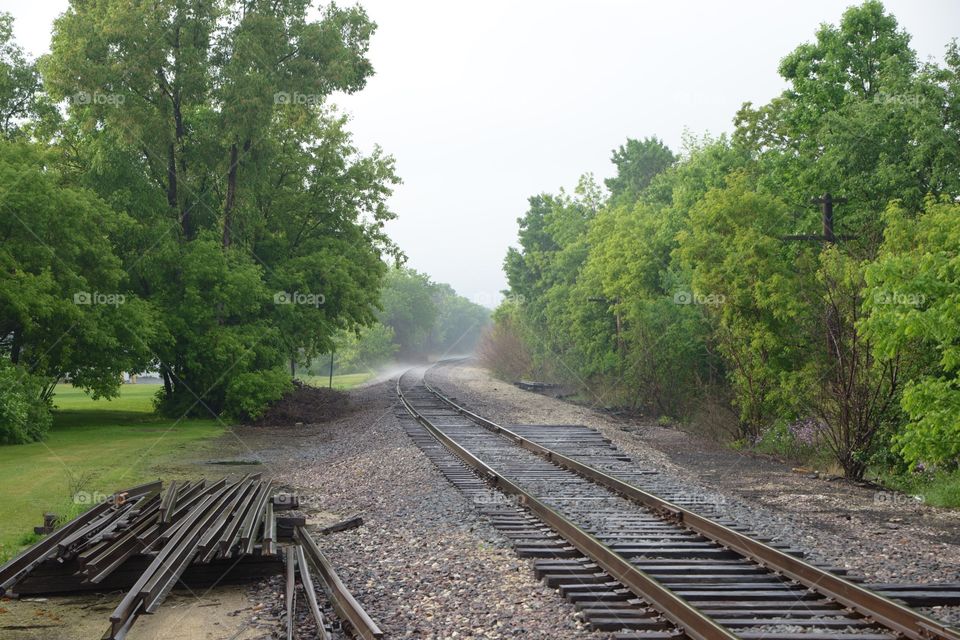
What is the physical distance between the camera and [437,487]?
14.2 meters

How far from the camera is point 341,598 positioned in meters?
7.50

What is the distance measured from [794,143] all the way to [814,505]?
2785 cm

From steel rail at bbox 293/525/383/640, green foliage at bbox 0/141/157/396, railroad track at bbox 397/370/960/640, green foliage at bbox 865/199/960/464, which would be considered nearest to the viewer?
steel rail at bbox 293/525/383/640

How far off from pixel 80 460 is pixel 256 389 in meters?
8.72

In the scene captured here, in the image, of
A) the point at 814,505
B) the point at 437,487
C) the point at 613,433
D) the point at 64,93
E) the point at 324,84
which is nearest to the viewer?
the point at 814,505

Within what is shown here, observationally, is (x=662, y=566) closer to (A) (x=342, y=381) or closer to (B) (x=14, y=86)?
(B) (x=14, y=86)

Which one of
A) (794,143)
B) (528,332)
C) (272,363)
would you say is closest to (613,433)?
(272,363)

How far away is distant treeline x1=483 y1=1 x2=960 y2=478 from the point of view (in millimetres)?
15094

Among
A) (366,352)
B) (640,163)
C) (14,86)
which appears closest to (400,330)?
(366,352)

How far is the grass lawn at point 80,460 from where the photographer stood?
1312 cm

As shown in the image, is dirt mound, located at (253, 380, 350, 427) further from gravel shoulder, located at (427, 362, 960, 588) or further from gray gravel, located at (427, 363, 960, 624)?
gray gravel, located at (427, 363, 960, 624)

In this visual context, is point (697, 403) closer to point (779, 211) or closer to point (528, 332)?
point (779, 211)

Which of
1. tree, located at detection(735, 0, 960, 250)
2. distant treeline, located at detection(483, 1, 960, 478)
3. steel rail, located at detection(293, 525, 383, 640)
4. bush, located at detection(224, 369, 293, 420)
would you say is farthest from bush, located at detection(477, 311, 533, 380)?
steel rail, located at detection(293, 525, 383, 640)

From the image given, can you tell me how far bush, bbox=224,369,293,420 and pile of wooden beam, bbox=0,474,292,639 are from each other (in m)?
17.8
